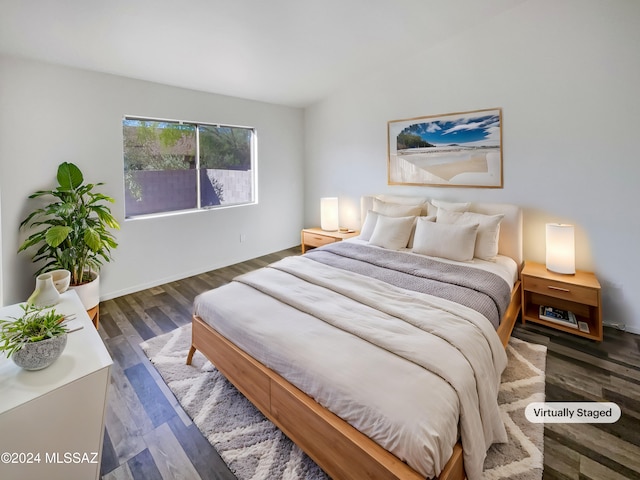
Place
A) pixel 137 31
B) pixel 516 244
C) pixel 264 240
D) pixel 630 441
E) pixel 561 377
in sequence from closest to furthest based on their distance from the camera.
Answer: pixel 630 441, pixel 561 377, pixel 137 31, pixel 516 244, pixel 264 240

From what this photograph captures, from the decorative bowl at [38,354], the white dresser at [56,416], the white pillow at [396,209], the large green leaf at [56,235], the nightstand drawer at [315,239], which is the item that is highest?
the white pillow at [396,209]

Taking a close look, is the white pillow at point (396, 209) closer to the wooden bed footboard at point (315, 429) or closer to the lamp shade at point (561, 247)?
the lamp shade at point (561, 247)

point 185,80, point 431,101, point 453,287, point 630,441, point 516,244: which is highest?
point 185,80

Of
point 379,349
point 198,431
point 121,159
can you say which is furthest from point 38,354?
point 121,159

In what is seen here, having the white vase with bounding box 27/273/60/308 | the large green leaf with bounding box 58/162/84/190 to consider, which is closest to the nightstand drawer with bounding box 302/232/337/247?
the large green leaf with bounding box 58/162/84/190

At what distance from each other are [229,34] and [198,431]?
10.0 ft

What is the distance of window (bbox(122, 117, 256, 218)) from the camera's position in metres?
3.54

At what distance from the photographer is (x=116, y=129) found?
3.26 metres

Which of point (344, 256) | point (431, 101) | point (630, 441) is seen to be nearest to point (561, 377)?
point (630, 441)

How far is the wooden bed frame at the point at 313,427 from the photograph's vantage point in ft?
3.74

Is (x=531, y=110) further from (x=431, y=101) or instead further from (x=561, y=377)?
(x=561, y=377)

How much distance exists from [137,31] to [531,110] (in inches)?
140

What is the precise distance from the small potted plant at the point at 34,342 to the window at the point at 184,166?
2587 mm

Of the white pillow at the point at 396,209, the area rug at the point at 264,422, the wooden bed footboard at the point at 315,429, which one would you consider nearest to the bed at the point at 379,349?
the wooden bed footboard at the point at 315,429
